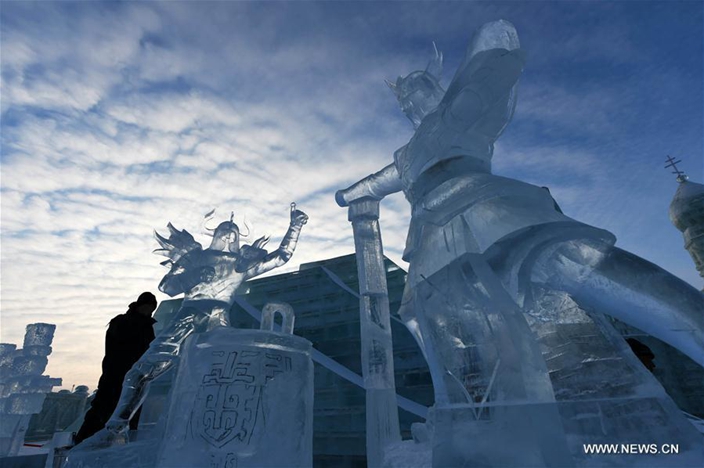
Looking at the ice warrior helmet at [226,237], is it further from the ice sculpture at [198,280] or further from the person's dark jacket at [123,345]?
the person's dark jacket at [123,345]

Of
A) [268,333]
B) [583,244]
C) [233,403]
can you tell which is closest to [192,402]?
[233,403]

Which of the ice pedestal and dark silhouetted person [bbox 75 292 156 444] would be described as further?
dark silhouetted person [bbox 75 292 156 444]

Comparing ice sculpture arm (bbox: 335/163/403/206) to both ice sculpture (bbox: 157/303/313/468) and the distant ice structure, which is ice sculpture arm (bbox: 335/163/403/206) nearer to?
ice sculpture (bbox: 157/303/313/468)

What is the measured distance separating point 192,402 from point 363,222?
167 centimetres

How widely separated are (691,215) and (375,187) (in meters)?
15.3

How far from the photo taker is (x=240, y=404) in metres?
1.59

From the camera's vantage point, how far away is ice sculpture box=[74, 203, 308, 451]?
2811 mm

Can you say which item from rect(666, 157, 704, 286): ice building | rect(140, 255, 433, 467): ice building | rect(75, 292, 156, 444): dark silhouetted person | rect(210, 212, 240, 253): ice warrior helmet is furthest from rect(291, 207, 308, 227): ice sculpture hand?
rect(666, 157, 704, 286): ice building

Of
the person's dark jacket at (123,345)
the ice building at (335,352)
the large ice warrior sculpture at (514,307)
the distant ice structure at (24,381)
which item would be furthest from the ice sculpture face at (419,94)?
the distant ice structure at (24,381)

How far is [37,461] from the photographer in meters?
3.98

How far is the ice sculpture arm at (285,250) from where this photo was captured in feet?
10.4

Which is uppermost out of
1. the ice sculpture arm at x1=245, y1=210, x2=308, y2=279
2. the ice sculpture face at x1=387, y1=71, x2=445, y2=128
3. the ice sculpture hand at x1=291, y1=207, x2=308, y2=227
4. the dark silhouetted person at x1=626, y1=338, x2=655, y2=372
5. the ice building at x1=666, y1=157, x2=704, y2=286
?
the ice building at x1=666, y1=157, x2=704, y2=286

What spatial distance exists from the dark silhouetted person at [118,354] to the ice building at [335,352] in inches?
17.7

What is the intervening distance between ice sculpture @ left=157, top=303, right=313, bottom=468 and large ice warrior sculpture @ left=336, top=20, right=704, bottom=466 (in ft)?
2.15
